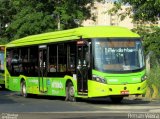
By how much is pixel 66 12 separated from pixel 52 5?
326 centimetres

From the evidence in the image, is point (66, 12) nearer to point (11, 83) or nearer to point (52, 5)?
point (52, 5)

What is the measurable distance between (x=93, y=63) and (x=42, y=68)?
16.8ft

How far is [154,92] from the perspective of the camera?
26828 millimetres

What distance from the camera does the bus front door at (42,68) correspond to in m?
26.2

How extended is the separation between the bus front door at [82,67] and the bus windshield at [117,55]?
1.89 feet

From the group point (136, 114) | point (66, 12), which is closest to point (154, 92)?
point (136, 114)

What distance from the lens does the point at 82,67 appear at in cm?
2255

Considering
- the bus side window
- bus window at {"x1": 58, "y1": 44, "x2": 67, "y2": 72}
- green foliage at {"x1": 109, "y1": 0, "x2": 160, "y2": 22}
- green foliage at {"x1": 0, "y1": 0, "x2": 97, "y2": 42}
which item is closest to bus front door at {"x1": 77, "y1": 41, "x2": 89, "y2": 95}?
the bus side window

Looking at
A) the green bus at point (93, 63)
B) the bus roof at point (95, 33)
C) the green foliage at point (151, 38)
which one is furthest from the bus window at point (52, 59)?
the green foliage at point (151, 38)

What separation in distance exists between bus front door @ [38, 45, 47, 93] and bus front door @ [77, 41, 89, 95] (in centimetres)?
364

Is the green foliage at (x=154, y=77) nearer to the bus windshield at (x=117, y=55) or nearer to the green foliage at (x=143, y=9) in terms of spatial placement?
the green foliage at (x=143, y=9)

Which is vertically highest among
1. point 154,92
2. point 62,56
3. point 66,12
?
point 66,12

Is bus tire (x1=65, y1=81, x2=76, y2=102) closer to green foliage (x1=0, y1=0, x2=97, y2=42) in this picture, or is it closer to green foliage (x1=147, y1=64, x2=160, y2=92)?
green foliage (x1=147, y1=64, x2=160, y2=92)

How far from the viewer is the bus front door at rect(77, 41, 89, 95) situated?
22297 millimetres
